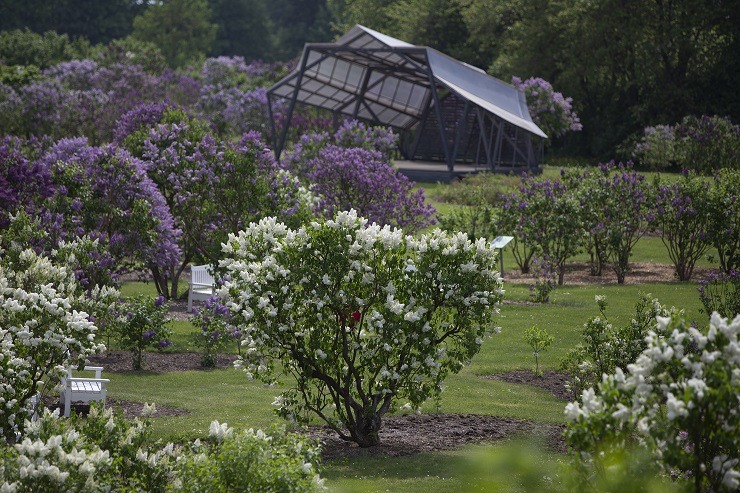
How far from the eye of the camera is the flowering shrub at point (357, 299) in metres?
9.45

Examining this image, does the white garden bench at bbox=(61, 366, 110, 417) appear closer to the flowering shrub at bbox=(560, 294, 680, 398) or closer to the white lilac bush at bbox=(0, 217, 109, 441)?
the white lilac bush at bbox=(0, 217, 109, 441)

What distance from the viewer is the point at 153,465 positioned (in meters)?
7.03

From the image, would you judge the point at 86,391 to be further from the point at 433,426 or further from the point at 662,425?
the point at 662,425

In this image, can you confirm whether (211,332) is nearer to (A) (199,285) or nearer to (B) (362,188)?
(A) (199,285)

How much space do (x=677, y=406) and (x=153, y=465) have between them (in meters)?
3.43

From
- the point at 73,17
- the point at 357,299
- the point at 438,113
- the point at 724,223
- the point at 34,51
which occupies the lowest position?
the point at 357,299

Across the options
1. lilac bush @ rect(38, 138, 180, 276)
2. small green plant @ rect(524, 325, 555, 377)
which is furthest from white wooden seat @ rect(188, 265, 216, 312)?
small green plant @ rect(524, 325, 555, 377)

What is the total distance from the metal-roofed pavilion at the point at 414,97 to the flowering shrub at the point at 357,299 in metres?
22.4

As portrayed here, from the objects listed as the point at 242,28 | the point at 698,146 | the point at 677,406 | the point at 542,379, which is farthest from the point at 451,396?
the point at 242,28

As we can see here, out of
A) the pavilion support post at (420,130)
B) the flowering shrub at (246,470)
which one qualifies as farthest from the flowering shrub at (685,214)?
the pavilion support post at (420,130)

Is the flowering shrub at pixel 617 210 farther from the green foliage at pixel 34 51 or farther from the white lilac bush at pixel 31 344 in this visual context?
the green foliage at pixel 34 51

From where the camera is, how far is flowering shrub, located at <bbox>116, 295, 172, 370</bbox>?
13234 mm

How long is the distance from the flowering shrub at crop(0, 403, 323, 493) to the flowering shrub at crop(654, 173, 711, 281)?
13.8 meters

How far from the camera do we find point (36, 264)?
11.0 metres
